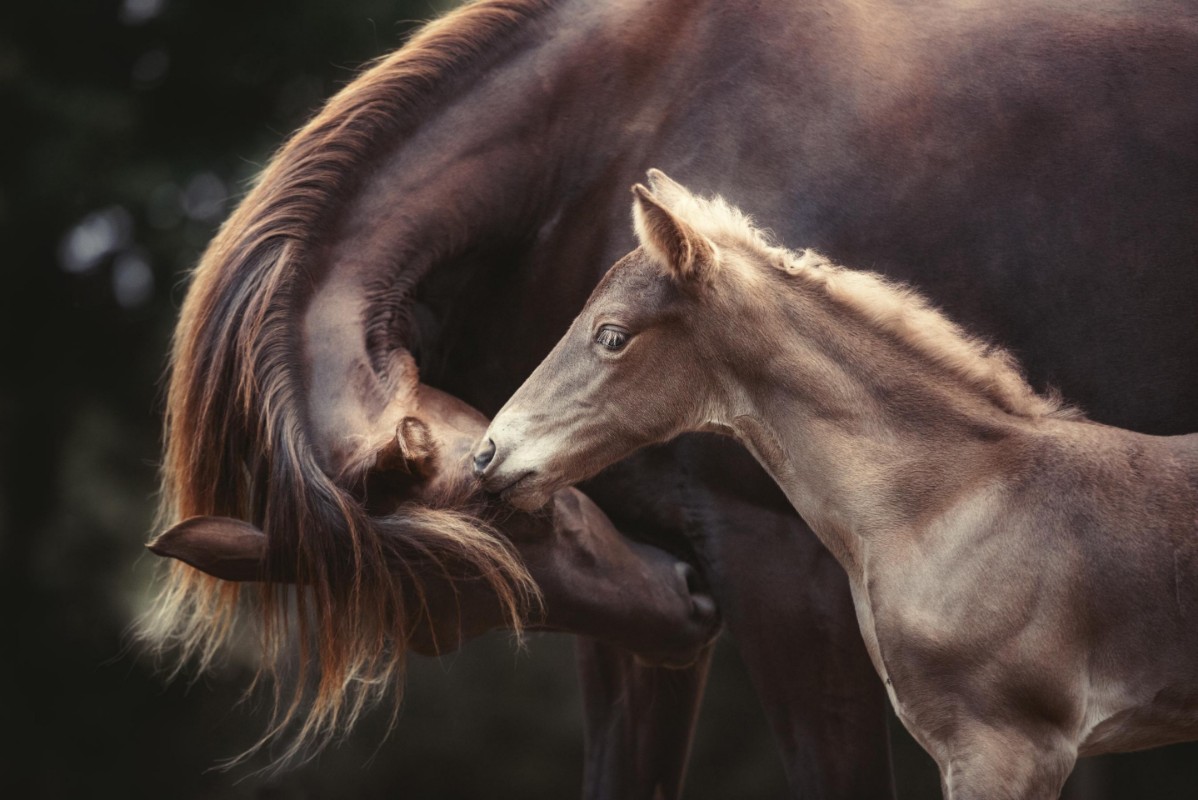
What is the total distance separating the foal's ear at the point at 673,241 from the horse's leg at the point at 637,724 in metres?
1.58

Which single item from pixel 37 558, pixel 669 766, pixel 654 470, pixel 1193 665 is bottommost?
pixel 37 558

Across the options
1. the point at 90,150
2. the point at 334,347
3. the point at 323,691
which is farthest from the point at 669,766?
the point at 90,150

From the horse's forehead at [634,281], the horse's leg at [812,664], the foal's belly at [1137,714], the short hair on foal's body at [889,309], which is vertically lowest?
the horse's leg at [812,664]

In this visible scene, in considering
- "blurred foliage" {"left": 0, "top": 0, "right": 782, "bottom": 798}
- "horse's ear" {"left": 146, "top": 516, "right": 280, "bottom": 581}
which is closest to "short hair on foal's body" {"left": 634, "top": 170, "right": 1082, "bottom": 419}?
"horse's ear" {"left": 146, "top": 516, "right": 280, "bottom": 581}

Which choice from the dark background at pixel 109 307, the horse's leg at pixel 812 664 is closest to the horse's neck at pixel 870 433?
the horse's leg at pixel 812 664

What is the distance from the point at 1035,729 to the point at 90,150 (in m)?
5.49

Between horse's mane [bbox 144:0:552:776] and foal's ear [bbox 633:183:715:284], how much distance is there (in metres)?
0.68

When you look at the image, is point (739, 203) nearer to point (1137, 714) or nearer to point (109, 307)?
point (1137, 714)

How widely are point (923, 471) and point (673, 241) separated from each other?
642 mm

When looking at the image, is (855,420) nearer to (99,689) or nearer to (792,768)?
(792,768)

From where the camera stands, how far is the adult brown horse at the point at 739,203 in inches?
135

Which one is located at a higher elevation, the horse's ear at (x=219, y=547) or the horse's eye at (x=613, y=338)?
the horse's eye at (x=613, y=338)

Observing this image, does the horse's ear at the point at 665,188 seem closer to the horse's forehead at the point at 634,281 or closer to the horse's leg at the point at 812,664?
the horse's forehead at the point at 634,281

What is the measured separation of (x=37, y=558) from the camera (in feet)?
23.9
